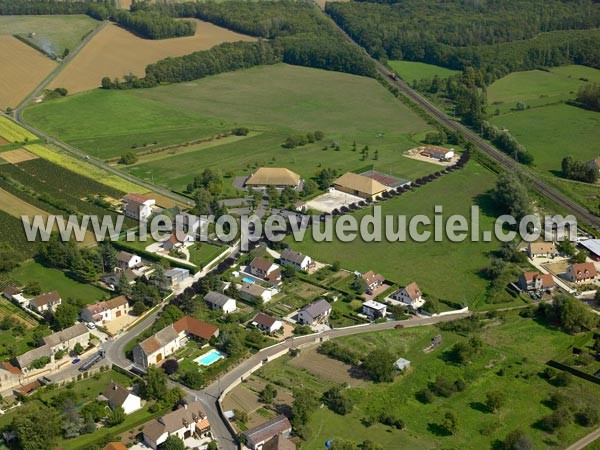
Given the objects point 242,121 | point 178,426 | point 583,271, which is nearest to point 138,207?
point 178,426

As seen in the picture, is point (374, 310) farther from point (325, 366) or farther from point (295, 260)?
point (295, 260)

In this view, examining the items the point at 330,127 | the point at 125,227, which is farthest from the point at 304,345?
the point at 330,127

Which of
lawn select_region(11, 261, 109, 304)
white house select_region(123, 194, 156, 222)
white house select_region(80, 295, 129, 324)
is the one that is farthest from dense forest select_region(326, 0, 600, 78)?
white house select_region(80, 295, 129, 324)

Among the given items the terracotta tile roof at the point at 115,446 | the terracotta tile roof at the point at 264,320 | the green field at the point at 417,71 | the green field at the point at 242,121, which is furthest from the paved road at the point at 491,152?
the terracotta tile roof at the point at 115,446

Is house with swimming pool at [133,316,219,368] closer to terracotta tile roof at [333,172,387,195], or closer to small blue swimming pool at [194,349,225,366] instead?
small blue swimming pool at [194,349,225,366]

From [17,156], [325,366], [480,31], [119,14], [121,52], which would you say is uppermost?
[119,14]

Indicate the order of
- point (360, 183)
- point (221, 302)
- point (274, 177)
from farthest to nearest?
point (274, 177) < point (360, 183) < point (221, 302)

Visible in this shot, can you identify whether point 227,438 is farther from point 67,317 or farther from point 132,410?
point 67,317
